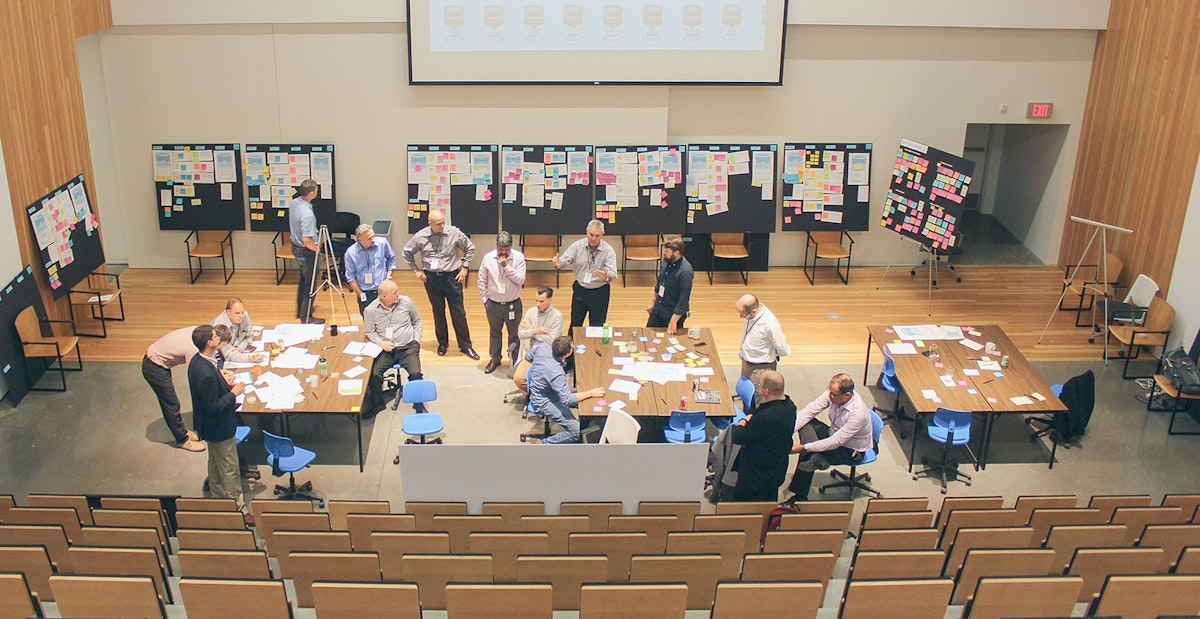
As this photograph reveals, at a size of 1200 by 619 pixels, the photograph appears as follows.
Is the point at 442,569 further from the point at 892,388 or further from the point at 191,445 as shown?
the point at 892,388

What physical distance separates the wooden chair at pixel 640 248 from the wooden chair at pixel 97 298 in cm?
607

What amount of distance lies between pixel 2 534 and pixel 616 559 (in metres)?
3.76

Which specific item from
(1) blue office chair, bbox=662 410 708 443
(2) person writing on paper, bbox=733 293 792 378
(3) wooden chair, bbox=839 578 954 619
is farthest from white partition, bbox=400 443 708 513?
(3) wooden chair, bbox=839 578 954 619

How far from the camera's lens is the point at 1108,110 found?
12641mm

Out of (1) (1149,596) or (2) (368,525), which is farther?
(2) (368,525)

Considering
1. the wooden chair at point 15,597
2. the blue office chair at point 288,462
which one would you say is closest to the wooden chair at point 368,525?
the blue office chair at point 288,462

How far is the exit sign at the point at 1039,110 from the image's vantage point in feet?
42.9

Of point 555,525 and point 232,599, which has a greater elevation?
point 232,599

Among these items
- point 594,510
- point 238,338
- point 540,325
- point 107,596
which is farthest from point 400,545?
point 238,338

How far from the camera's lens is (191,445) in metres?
8.98

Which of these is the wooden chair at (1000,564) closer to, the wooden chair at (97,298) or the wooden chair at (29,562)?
the wooden chair at (29,562)

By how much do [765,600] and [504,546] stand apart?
5.58 ft

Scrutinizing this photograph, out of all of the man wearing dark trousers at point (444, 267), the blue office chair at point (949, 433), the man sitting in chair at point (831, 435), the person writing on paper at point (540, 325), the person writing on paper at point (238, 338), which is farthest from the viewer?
the man wearing dark trousers at point (444, 267)

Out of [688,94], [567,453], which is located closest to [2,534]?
[567,453]
